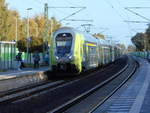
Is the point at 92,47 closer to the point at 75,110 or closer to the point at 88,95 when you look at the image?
the point at 88,95

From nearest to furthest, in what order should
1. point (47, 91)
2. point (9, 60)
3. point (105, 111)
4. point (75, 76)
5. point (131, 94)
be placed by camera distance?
point (105, 111), point (131, 94), point (47, 91), point (75, 76), point (9, 60)

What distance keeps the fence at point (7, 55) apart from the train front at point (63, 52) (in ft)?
21.4

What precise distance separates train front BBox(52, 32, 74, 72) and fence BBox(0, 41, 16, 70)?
6.52 meters

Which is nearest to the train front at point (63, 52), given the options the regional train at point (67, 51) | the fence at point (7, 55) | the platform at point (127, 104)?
the regional train at point (67, 51)

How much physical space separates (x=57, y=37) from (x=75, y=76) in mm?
4576

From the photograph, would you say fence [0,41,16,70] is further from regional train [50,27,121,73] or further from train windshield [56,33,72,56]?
train windshield [56,33,72,56]

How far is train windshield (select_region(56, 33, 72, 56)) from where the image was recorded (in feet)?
99.5

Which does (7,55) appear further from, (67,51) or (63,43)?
(67,51)

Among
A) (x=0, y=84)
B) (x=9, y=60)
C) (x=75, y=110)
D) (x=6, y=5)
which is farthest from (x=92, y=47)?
(x=6, y=5)

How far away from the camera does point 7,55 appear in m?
36.9

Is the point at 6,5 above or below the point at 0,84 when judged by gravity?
above

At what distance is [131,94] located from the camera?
19922 millimetres

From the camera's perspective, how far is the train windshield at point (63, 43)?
30328 millimetres

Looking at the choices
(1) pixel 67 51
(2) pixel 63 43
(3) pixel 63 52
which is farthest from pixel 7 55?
(1) pixel 67 51
